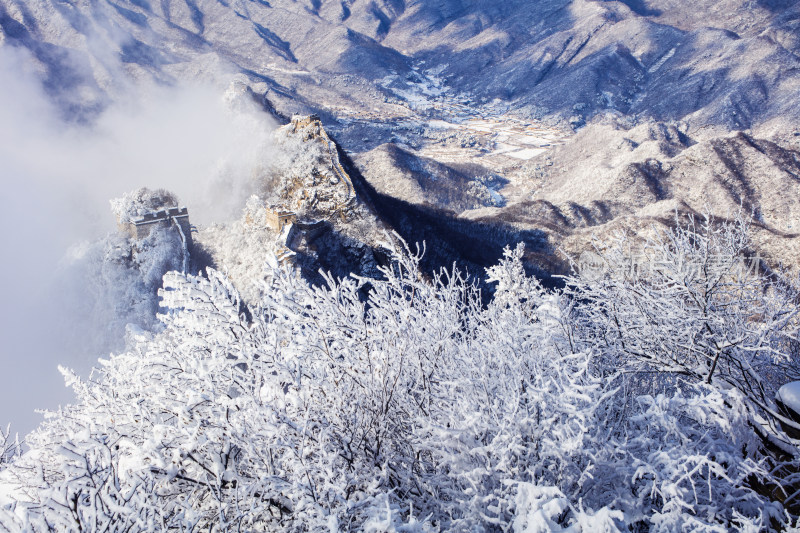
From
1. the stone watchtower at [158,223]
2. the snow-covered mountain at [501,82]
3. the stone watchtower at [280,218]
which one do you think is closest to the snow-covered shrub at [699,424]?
the stone watchtower at [280,218]

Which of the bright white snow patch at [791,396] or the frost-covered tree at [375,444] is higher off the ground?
the frost-covered tree at [375,444]

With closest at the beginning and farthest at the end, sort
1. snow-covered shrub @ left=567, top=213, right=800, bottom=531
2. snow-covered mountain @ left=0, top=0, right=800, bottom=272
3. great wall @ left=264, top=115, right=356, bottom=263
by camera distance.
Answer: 1. snow-covered shrub @ left=567, top=213, right=800, bottom=531
2. great wall @ left=264, top=115, right=356, bottom=263
3. snow-covered mountain @ left=0, top=0, right=800, bottom=272

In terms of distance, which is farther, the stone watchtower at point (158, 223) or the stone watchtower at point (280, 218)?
the stone watchtower at point (158, 223)

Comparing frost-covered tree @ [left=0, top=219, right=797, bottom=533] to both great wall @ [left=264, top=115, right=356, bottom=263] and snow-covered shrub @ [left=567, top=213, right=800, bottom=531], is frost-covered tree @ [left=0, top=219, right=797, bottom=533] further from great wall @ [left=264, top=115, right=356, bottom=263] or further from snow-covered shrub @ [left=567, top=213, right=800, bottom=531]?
great wall @ [left=264, top=115, right=356, bottom=263]

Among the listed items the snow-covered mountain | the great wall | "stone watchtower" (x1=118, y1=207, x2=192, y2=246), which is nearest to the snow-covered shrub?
the great wall

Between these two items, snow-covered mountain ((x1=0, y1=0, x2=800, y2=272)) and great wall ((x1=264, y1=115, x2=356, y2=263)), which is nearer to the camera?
great wall ((x1=264, y1=115, x2=356, y2=263))

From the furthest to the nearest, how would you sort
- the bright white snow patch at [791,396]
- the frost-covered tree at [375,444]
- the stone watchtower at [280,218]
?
the stone watchtower at [280,218], the bright white snow patch at [791,396], the frost-covered tree at [375,444]

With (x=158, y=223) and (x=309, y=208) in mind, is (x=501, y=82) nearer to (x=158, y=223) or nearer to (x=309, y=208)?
(x=309, y=208)

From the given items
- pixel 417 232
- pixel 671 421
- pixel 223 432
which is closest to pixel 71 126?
pixel 417 232

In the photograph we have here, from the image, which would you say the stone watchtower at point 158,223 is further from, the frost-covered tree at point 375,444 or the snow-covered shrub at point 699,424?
the snow-covered shrub at point 699,424

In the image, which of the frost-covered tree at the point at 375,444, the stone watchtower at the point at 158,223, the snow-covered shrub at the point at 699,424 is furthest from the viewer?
the stone watchtower at the point at 158,223

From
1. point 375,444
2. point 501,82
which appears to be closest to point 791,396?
point 375,444
